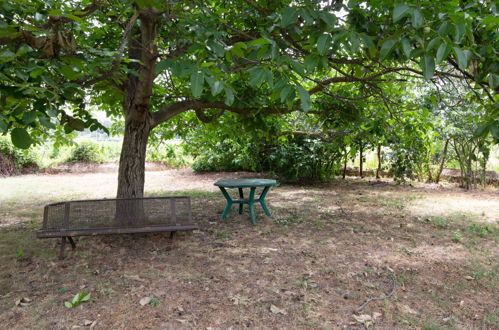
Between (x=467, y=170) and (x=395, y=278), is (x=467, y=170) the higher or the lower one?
the higher one

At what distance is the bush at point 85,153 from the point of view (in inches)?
664

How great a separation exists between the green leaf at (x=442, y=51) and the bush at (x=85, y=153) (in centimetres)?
1743

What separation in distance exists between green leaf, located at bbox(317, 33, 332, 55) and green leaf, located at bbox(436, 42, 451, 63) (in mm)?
568

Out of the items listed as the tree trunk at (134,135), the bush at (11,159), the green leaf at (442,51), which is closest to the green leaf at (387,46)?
the green leaf at (442,51)

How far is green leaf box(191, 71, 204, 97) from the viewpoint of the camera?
5.33 ft

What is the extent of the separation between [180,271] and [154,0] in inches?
101

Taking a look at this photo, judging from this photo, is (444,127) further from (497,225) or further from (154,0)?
(154,0)

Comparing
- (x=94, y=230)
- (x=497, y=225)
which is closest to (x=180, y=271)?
(x=94, y=230)

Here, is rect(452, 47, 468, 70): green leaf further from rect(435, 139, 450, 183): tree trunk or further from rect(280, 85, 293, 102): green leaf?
rect(435, 139, 450, 183): tree trunk

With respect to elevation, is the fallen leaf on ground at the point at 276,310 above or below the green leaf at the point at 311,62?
below

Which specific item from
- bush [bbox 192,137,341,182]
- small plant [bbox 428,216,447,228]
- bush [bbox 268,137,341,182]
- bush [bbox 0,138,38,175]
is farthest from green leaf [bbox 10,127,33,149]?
bush [bbox 0,138,38,175]

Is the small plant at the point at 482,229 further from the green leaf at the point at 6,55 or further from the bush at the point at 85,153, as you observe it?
the bush at the point at 85,153

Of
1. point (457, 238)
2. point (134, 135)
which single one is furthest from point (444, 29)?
point (134, 135)

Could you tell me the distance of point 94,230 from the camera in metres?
3.82
